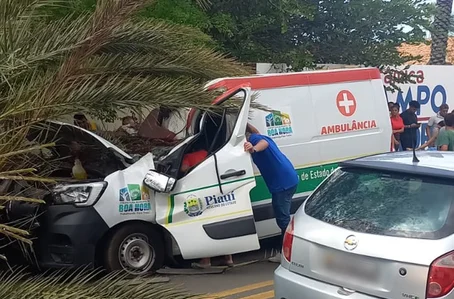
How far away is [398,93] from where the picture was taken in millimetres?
14492

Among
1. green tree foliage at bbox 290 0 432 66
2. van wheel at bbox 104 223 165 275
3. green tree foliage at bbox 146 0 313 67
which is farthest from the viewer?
green tree foliage at bbox 290 0 432 66

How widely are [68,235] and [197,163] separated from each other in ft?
4.72

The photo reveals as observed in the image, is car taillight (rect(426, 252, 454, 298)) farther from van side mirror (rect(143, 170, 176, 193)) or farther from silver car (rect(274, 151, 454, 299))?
van side mirror (rect(143, 170, 176, 193))

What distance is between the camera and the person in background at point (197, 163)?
6.70 m

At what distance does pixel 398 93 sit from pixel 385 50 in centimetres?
104

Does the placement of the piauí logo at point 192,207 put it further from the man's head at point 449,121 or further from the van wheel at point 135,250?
the man's head at point 449,121

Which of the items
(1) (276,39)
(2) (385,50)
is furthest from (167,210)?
(2) (385,50)

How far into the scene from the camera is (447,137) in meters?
9.43

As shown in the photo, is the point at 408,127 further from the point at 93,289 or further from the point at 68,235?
the point at 93,289

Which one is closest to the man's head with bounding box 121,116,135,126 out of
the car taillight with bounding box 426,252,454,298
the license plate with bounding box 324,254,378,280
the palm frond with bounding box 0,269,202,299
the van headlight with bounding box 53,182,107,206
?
the van headlight with bounding box 53,182,107,206

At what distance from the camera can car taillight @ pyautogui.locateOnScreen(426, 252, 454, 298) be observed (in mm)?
3816

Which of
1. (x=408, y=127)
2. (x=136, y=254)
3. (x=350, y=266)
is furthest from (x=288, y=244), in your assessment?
(x=408, y=127)

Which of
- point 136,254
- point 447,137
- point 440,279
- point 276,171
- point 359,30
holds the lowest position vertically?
point 136,254

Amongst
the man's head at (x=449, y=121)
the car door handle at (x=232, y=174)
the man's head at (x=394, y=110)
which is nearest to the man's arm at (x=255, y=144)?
the car door handle at (x=232, y=174)
